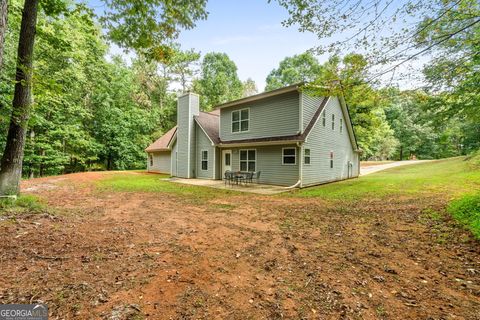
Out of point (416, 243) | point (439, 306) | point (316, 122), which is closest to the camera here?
point (439, 306)

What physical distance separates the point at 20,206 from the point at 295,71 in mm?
32369

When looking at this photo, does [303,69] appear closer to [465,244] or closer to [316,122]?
[316,122]

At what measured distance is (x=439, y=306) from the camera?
2.49 meters

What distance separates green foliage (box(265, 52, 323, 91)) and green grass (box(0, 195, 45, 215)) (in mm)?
28915

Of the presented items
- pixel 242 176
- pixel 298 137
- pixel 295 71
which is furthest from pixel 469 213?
pixel 295 71

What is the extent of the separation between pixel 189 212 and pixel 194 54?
28.7 meters

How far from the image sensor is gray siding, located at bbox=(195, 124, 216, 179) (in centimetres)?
1555

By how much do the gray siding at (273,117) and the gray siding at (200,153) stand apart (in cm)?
199

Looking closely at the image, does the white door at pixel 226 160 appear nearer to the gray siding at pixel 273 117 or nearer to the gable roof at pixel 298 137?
the gray siding at pixel 273 117

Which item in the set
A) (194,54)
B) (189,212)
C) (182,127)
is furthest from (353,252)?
(194,54)

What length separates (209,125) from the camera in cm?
1688

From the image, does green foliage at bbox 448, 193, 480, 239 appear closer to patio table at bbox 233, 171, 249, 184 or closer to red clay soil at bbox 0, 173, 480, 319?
red clay soil at bbox 0, 173, 480, 319

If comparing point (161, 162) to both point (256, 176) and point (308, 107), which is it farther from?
point (308, 107)

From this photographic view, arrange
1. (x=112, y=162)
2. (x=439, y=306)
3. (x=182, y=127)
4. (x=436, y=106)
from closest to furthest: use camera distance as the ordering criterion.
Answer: (x=439, y=306), (x=436, y=106), (x=182, y=127), (x=112, y=162)
